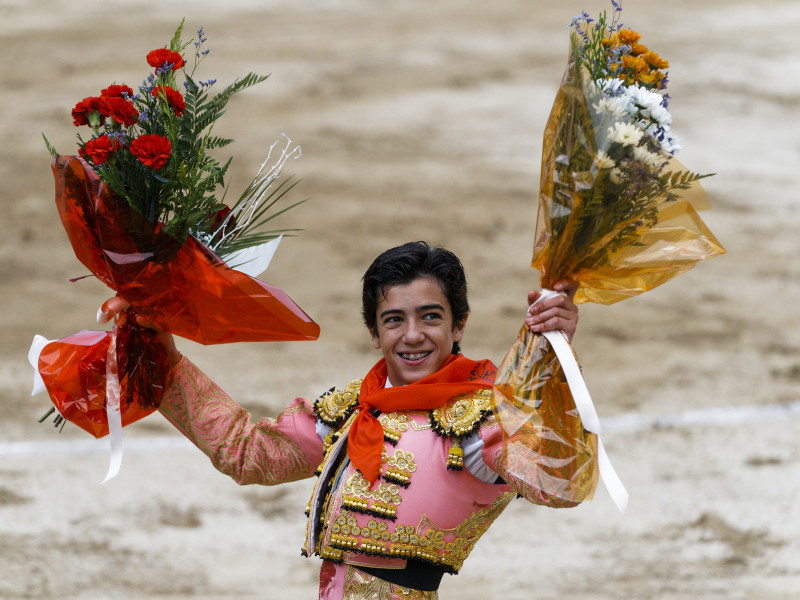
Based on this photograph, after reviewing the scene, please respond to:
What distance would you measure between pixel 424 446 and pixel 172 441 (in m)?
4.27

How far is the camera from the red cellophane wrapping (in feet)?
9.59

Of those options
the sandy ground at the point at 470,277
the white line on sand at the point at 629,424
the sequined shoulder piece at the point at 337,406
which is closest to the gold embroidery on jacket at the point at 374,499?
the sequined shoulder piece at the point at 337,406

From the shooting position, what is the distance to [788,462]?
6.59 metres

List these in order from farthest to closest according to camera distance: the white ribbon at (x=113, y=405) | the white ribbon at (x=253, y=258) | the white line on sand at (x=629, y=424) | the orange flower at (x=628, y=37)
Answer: the white line on sand at (x=629, y=424) < the white ribbon at (x=253, y=258) < the white ribbon at (x=113, y=405) < the orange flower at (x=628, y=37)

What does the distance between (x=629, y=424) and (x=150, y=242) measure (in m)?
4.68

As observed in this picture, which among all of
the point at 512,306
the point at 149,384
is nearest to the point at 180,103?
the point at 149,384

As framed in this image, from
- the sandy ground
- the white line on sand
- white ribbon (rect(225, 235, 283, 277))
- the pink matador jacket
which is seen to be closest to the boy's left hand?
the pink matador jacket

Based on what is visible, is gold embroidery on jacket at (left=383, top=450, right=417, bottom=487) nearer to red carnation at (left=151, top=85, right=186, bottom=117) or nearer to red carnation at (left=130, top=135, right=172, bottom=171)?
red carnation at (left=130, top=135, right=172, bottom=171)

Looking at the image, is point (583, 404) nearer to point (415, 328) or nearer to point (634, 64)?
point (415, 328)

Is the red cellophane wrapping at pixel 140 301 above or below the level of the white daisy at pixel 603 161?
below

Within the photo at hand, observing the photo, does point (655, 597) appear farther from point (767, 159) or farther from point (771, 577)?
point (767, 159)

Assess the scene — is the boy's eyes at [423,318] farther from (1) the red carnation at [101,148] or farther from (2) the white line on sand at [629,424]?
(2) the white line on sand at [629,424]

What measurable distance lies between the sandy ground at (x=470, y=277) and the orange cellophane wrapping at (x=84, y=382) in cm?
244

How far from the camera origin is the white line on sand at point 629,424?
6699 millimetres
